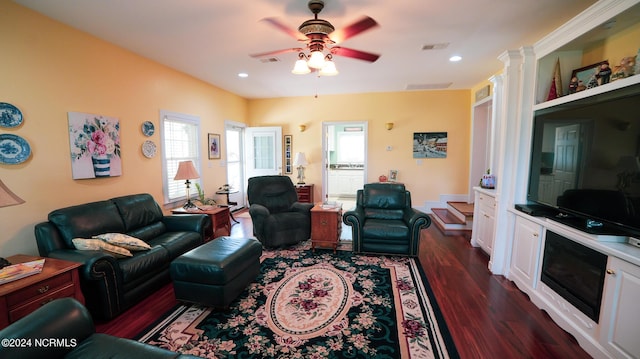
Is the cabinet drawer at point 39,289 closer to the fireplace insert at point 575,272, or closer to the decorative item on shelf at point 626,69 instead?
the fireplace insert at point 575,272

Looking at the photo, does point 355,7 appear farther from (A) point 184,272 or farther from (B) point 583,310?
(B) point 583,310

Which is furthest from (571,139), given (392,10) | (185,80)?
(185,80)

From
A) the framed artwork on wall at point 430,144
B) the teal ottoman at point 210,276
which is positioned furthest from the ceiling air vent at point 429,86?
the teal ottoman at point 210,276

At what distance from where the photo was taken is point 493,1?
7.57 feet

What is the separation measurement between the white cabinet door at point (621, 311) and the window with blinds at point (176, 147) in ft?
16.3

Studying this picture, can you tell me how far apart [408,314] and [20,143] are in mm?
3866

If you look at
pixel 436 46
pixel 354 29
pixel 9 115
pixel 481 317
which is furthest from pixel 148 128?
pixel 481 317

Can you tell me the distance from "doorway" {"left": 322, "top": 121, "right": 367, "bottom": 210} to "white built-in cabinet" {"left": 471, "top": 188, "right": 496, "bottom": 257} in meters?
3.06

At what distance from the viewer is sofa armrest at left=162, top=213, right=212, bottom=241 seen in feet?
11.0

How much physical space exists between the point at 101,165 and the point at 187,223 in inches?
46.5

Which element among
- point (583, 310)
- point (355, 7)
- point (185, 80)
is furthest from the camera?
point (185, 80)

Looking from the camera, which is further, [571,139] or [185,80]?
[185,80]

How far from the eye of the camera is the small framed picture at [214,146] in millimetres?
5191

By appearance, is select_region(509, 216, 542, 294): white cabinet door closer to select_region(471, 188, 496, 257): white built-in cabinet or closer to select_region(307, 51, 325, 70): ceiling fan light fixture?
select_region(471, 188, 496, 257): white built-in cabinet
